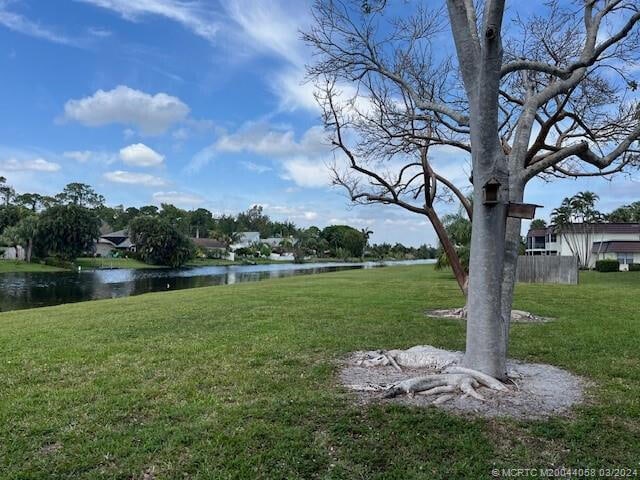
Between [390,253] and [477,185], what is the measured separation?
458ft

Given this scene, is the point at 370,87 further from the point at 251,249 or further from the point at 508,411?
the point at 251,249

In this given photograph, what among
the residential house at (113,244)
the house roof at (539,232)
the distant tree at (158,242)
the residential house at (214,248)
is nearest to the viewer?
the house roof at (539,232)

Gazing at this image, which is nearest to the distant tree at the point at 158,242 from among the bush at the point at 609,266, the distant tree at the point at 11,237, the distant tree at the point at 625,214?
the distant tree at the point at 11,237

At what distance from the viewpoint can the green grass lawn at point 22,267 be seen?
53531 mm

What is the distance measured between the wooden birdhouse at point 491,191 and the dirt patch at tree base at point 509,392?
216 centimetres

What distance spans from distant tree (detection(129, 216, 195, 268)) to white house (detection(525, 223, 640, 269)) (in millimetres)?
53206

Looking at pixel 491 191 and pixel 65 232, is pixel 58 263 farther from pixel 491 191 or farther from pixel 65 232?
pixel 491 191

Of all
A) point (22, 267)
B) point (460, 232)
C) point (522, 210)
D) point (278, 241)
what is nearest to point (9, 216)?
point (22, 267)

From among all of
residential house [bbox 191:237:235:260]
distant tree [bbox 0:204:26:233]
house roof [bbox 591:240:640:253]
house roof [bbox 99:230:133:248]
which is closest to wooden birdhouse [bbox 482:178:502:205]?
house roof [bbox 591:240:640:253]

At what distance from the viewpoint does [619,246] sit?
161 feet

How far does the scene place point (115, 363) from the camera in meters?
6.75

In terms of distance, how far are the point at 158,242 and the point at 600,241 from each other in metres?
59.7

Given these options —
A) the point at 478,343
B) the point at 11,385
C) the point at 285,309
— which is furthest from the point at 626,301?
the point at 11,385

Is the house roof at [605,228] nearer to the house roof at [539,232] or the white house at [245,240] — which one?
the house roof at [539,232]
